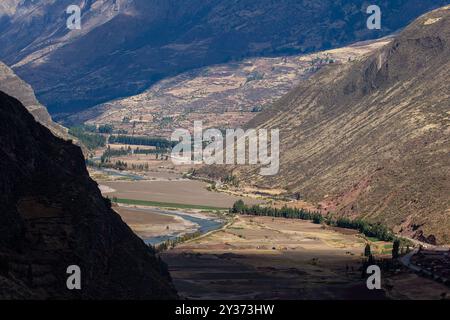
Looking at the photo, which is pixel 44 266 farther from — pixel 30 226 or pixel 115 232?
pixel 115 232

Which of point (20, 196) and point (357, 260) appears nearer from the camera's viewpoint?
point (20, 196)

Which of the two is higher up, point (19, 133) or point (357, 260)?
point (19, 133)
